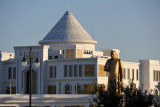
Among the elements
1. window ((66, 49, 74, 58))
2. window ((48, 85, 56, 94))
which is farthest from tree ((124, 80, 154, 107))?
window ((66, 49, 74, 58))

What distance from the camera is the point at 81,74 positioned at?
4055 inches

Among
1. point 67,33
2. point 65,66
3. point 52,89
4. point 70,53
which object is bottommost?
point 52,89

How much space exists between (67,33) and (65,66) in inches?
465

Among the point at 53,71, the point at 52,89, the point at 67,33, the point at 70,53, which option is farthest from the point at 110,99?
the point at 67,33

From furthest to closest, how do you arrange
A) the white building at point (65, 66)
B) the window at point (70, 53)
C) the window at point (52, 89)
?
the window at point (70, 53)
the window at point (52, 89)
the white building at point (65, 66)

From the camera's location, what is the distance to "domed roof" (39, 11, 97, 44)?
11312cm

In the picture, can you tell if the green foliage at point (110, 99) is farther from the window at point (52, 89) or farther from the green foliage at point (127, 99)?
the window at point (52, 89)

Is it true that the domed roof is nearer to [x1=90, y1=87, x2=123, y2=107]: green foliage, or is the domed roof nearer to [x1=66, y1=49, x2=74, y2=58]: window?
[x1=66, y1=49, x2=74, y2=58]: window

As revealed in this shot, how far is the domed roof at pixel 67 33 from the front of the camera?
113 m

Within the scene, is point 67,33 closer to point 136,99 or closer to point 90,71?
point 90,71

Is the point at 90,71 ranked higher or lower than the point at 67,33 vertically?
lower

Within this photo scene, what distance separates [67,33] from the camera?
114 metres

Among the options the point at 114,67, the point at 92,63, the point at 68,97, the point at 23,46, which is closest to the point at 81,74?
the point at 92,63

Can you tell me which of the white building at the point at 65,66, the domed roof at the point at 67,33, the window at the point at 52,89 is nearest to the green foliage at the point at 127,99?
the white building at the point at 65,66
